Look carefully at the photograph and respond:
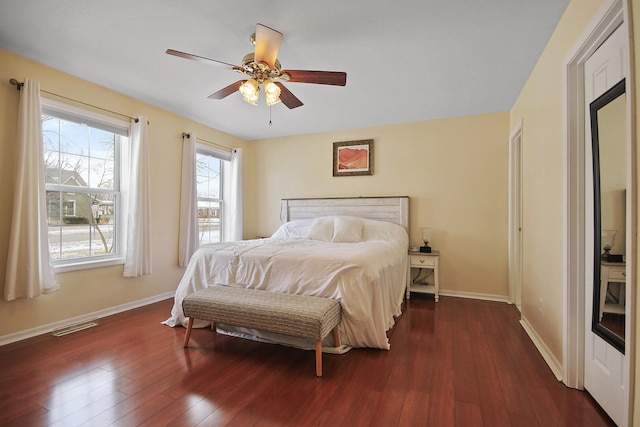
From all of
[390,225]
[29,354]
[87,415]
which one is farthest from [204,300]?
[390,225]

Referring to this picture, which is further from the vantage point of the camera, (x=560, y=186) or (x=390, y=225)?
(x=390, y=225)

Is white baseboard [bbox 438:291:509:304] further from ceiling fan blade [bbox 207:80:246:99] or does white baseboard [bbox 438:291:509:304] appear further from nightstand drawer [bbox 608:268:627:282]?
ceiling fan blade [bbox 207:80:246:99]

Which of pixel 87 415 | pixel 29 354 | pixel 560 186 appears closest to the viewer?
pixel 87 415

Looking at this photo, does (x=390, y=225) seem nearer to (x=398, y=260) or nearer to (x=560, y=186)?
(x=398, y=260)

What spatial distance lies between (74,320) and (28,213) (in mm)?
1154

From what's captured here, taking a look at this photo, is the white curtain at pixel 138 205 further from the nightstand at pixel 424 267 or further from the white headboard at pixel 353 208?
the nightstand at pixel 424 267

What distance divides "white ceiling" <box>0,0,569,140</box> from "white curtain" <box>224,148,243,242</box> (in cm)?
150

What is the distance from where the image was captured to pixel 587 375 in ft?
5.65

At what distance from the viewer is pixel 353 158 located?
454 cm

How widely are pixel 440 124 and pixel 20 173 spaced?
4.67 meters

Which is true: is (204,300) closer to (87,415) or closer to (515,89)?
(87,415)

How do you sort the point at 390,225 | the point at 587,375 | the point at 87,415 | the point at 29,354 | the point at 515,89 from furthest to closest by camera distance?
the point at 390,225 < the point at 515,89 < the point at 29,354 < the point at 587,375 < the point at 87,415

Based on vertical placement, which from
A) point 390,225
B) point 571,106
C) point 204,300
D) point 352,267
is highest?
point 571,106

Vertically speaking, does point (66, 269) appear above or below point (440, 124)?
below
